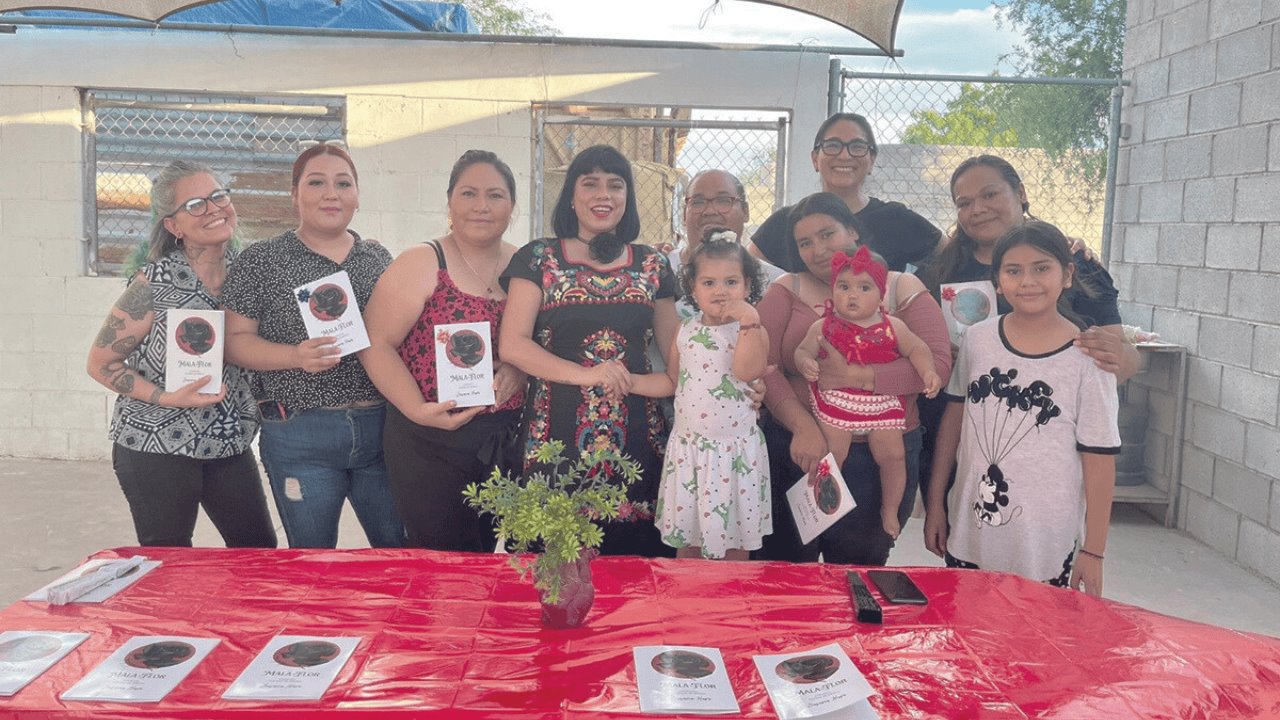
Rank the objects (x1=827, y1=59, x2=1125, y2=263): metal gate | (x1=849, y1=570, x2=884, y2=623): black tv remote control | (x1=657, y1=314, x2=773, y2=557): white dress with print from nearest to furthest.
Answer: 1. (x1=849, y1=570, x2=884, y2=623): black tv remote control
2. (x1=657, y1=314, x2=773, y2=557): white dress with print
3. (x1=827, y1=59, x2=1125, y2=263): metal gate

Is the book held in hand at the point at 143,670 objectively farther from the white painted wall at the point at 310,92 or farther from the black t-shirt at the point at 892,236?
the white painted wall at the point at 310,92

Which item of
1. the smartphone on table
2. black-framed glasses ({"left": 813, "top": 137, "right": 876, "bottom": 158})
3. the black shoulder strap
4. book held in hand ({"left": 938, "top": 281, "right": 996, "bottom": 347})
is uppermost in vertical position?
black-framed glasses ({"left": 813, "top": 137, "right": 876, "bottom": 158})

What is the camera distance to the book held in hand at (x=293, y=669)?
1.58 meters

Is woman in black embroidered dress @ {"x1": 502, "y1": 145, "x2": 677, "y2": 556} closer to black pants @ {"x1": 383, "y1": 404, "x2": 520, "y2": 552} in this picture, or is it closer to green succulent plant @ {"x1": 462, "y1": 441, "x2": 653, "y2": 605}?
black pants @ {"x1": 383, "y1": 404, "x2": 520, "y2": 552}

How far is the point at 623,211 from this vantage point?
2971 millimetres

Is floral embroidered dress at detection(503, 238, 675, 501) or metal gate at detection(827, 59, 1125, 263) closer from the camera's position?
floral embroidered dress at detection(503, 238, 675, 501)

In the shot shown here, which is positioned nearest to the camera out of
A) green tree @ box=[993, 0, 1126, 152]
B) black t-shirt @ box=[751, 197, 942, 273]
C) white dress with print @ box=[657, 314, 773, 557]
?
white dress with print @ box=[657, 314, 773, 557]

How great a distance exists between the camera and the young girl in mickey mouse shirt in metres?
2.58

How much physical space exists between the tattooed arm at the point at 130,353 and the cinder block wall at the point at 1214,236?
4661 millimetres

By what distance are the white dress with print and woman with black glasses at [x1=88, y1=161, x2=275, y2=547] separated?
4.28 feet

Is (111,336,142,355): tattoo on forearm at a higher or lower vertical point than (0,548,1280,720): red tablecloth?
higher

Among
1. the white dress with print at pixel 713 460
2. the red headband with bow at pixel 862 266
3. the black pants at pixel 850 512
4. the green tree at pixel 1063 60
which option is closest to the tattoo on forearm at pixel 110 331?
the white dress with print at pixel 713 460

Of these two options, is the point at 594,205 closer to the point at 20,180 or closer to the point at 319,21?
the point at 319,21

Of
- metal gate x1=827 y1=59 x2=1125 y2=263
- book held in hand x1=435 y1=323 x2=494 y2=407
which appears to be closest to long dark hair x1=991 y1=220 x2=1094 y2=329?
book held in hand x1=435 y1=323 x2=494 y2=407
